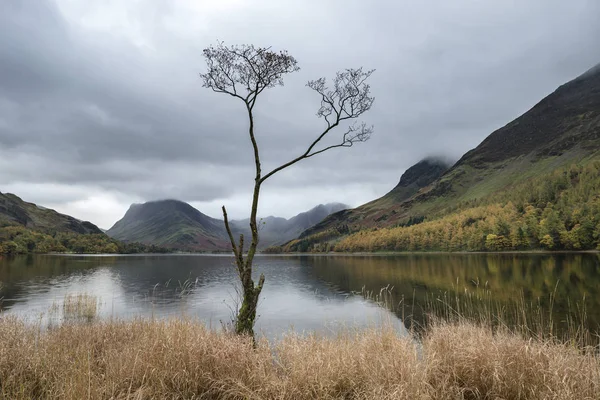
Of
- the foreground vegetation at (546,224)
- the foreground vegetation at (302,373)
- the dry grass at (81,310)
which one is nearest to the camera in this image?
the foreground vegetation at (302,373)

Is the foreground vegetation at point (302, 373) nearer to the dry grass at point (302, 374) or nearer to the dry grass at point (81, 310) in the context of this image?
the dry grass at point (302, 374)

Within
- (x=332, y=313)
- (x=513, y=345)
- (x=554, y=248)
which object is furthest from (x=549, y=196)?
(x=513, y=345)

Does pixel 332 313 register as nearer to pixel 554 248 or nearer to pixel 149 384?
pixel 149 384

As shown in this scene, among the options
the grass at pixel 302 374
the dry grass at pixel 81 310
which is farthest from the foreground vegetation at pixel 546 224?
the dry grass at pixel 81 310

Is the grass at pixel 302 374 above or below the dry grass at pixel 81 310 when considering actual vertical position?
above

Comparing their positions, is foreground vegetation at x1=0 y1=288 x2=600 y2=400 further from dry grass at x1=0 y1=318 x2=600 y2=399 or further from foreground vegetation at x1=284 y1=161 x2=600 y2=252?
foreground vegetation at x1=284 y1=161 x2=600 y2=252

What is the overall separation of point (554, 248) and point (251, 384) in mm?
160117

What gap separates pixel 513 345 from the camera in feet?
28.2

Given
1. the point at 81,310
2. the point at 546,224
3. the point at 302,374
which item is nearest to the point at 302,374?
the point at 302,374

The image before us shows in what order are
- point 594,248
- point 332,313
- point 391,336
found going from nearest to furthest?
1. point 391,336
2. point 332,313
3. point 594,248

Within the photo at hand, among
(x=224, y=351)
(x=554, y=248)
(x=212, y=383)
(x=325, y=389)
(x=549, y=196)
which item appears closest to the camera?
(x=325, y=389)

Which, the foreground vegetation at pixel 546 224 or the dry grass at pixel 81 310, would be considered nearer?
the dry grass at pixel 81 310

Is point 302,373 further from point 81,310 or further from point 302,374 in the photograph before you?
point 81,310

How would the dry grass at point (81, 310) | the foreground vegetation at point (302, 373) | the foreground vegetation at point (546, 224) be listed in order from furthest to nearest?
1. the foreground vegetation at point (546, 224)
2. the dry grass at point (81, 310)
3. the foreground vegetation at point (302, 373)
